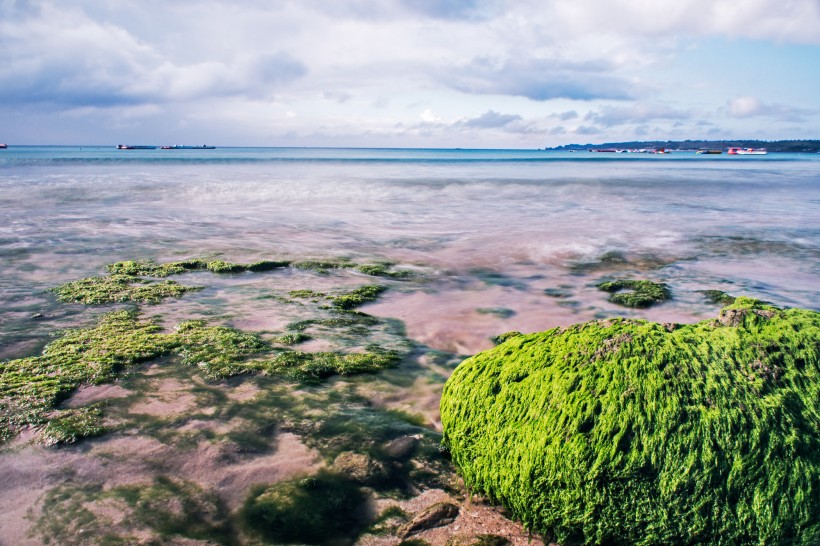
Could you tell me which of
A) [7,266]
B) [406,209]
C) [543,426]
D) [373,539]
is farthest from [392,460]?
[406,209]

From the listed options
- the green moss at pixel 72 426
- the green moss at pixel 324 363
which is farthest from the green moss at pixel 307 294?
the green moss at pixel 72 426

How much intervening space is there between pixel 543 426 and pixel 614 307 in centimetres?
533

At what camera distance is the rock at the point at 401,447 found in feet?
13.4

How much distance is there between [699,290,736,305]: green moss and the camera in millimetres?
8352

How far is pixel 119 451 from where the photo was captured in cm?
404

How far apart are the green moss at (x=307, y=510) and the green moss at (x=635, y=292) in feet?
20.1

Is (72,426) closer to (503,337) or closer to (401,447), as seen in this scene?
(401,447)

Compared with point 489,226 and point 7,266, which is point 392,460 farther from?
point 489,226

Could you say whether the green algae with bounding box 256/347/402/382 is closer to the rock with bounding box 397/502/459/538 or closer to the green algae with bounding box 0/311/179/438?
the green algae with bounding box 0/311/179/438

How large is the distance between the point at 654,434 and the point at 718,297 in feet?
21.4

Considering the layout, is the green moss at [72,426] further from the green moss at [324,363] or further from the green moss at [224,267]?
the green moss at [224,267]

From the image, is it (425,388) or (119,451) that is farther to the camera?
(425,388)

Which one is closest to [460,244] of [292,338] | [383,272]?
[383,272]

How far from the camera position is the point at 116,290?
8.34 metres
